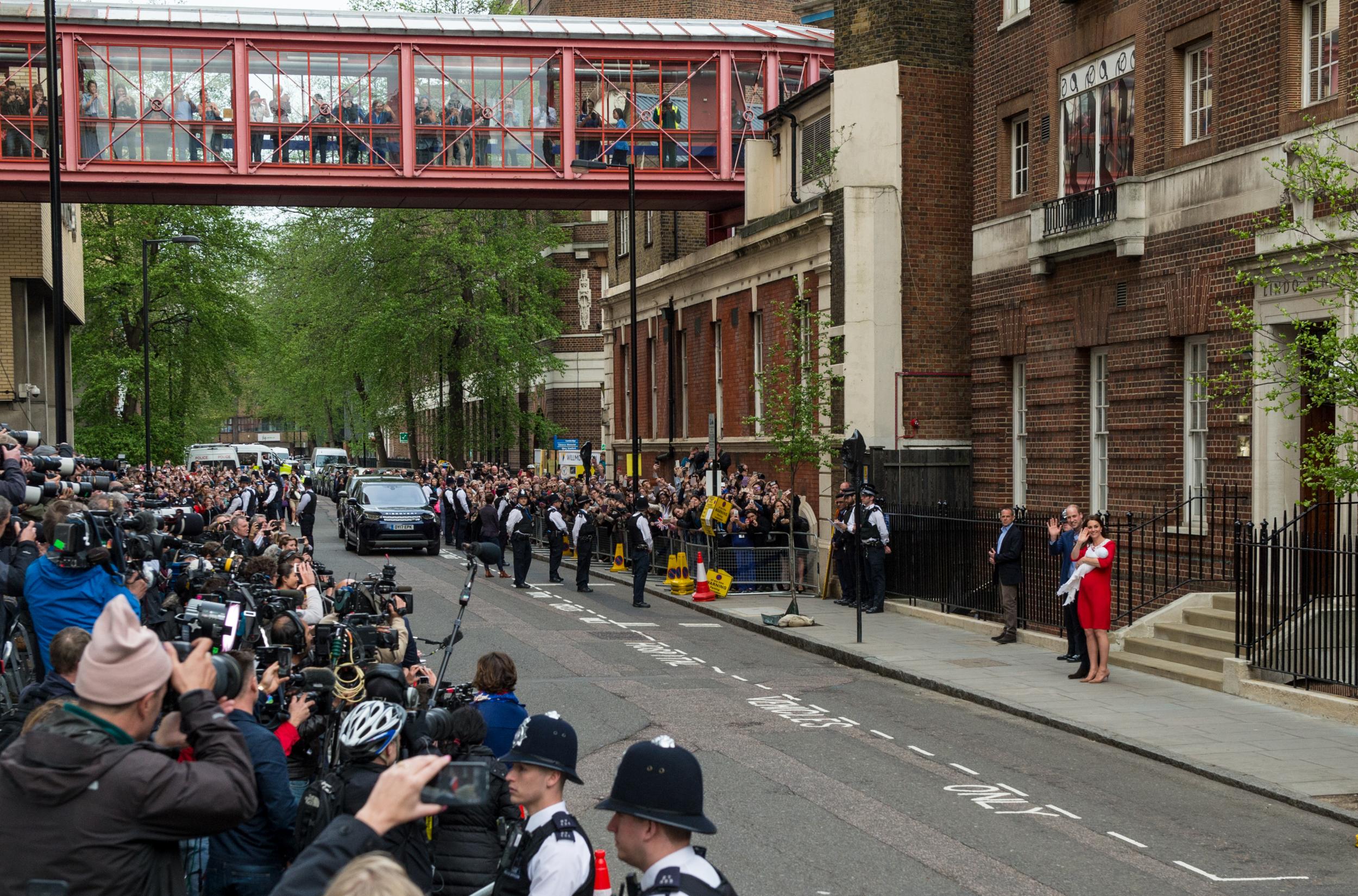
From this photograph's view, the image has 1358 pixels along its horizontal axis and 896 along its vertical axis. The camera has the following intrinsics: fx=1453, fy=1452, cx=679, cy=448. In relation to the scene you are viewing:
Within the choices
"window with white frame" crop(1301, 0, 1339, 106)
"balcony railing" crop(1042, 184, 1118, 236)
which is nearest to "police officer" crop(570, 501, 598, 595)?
"balcony railing" crop(1042, 184, 1118, 236)

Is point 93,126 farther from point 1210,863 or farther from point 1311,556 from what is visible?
point 1210,863

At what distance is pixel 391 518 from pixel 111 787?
107 feet

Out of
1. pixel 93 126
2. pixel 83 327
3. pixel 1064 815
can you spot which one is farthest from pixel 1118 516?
pixel 83 327

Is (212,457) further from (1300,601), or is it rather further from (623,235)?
(1300,601)

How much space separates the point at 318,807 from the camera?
506 cm

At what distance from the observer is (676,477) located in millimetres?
34312

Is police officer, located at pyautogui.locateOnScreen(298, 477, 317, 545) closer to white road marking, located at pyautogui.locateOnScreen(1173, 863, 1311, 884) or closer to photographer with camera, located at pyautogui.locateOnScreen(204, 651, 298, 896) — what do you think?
white road marking, located at pyautogui.locateOnScreen(1173, 863, 1311, 884)

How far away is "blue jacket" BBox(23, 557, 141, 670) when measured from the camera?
8.64m

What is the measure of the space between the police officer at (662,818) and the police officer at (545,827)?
1.41 feet

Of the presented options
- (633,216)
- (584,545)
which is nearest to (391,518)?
(584,545)

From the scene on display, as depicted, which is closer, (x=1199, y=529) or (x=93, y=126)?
(x=1199, y=529)

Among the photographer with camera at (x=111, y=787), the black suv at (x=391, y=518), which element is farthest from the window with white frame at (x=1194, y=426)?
the black suv at (x=391, y=518)

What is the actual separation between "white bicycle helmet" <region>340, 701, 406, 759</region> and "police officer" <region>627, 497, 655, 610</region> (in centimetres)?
2026

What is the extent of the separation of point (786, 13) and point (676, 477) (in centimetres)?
3542
